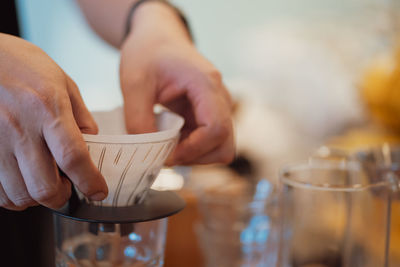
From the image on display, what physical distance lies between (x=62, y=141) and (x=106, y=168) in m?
0.04

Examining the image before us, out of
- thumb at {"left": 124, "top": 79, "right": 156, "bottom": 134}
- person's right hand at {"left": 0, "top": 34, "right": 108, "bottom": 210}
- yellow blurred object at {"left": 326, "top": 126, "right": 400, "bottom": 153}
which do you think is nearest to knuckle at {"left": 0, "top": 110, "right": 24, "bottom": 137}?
person's right hand at {"left": 0, "top": 34, "right": 108, "bottom": 210}

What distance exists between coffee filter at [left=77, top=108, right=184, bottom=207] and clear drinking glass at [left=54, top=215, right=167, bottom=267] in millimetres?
22

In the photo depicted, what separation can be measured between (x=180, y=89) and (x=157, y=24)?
0.30ft

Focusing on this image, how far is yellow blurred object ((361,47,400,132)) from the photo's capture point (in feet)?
2.36

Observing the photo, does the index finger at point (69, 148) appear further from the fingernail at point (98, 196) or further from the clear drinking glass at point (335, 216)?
the clear drinking glass at point (335, 216)

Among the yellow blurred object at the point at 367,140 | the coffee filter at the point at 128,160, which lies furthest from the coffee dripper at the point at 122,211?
the yellow blurred object at the point at 367,140

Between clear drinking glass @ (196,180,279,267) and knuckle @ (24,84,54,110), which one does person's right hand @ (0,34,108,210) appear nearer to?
knuckle @ (24,84,54,110)

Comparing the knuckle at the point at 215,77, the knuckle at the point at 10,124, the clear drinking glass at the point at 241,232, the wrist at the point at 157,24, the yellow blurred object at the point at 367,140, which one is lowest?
the clear drinking glass at the point at 241,232

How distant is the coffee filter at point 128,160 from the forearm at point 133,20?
17cm

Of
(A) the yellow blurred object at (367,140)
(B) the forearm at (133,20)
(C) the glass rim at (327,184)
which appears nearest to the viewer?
(C) the glass rim at (327,184)

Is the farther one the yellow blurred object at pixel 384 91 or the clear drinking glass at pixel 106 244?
the yellow blurred object at pixel 384 91

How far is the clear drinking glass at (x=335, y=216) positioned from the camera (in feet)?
1.11

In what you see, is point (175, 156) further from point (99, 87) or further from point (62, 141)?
point (99, 87)

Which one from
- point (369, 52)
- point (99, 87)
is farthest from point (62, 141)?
point (99, 87)
